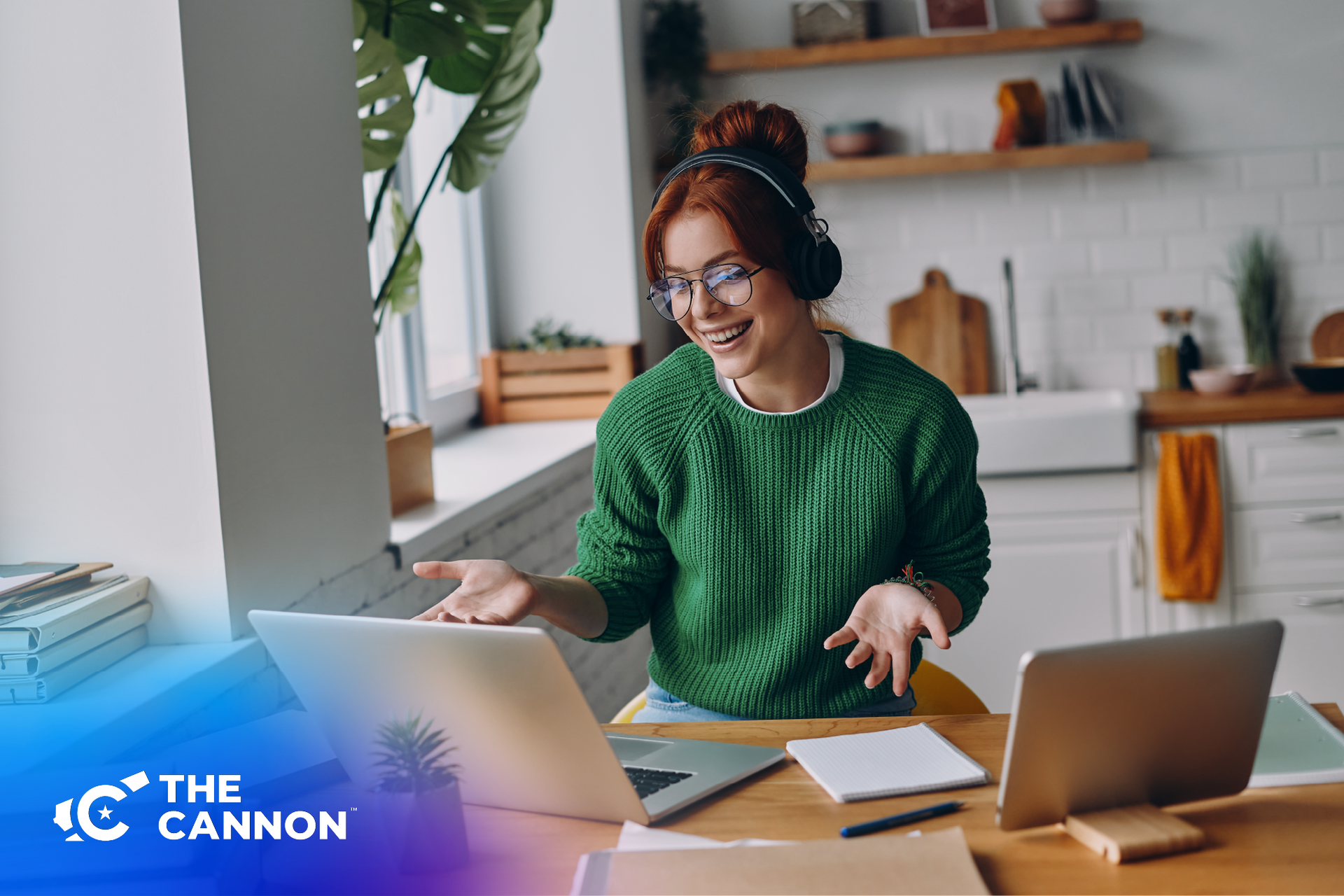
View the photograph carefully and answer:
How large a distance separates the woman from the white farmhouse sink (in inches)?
59.4

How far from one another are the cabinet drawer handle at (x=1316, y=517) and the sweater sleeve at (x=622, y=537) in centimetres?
218

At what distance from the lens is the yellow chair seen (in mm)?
1612

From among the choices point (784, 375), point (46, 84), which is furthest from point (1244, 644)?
point (46, 84)

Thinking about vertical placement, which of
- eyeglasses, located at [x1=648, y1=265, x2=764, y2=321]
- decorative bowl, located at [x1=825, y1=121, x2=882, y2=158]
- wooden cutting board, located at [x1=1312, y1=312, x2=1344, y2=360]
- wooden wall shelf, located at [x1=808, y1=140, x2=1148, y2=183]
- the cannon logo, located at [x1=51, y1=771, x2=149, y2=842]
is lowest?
the cannon logo, located at [x1=51, y1=771, x2=149, y2=842]

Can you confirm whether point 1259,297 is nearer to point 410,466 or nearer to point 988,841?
point 410,466

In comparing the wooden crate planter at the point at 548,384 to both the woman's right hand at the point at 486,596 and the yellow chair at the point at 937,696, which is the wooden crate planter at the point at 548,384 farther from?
the woman's right hand at the point at 486,596

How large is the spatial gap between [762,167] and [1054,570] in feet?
6.75

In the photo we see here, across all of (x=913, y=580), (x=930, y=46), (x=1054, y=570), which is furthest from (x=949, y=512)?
(x=930, y=46)

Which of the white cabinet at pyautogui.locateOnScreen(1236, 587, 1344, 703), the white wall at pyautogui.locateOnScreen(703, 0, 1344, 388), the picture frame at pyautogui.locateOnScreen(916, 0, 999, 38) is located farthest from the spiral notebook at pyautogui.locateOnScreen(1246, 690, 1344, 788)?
the picture frame at pyautogui.locateOnScreen(916, 0, 999, 38)

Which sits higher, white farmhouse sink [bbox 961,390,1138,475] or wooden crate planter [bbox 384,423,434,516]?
wooden crate planter [bbox 384,423,434,516]

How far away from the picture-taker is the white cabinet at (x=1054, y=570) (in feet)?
10.1

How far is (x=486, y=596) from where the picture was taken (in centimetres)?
129

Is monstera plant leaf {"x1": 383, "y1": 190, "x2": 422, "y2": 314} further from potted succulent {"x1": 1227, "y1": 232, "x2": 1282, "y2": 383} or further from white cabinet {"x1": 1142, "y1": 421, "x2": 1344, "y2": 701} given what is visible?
potted succulent {"x1": 1227, "y1": 232, "x2": 1282, "y2": 383}

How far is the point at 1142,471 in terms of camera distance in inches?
121
